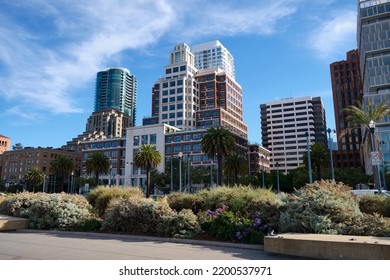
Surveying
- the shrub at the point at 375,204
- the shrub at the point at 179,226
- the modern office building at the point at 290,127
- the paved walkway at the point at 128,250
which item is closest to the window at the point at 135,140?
the modern office building at the point at 290,127

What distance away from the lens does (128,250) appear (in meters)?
10.2

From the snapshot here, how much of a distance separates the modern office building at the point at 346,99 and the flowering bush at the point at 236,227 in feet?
407

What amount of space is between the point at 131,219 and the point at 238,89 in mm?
129432

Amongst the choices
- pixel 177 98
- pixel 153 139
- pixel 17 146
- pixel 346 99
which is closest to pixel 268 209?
pixel 153 139

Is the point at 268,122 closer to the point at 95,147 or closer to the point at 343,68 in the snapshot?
the point at 343,68

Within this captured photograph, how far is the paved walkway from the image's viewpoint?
9.08m

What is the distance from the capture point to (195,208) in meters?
16.4

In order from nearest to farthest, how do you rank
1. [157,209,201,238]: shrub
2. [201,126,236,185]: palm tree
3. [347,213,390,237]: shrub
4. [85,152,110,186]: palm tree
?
1. [347,213,390,237]: shrub
2. [157,209,201,238]: shrub
3. [201,126,236,185]: palm tree
4. [85,152,110,186]: palm tree

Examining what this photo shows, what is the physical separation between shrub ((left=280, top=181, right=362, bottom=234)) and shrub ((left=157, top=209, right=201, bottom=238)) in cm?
351

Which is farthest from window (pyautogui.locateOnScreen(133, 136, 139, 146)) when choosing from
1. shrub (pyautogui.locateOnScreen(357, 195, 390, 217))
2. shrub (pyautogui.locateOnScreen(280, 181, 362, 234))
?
shrub (pyautogui.locateOnScreen(280, 181, 362, 234))

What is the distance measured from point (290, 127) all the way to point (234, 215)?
504ft

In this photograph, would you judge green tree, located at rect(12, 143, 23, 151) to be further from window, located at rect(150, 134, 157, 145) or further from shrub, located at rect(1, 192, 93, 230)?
shrub, located at rect(1, 192, 93, 230)

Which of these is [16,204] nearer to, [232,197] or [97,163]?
[232,197]

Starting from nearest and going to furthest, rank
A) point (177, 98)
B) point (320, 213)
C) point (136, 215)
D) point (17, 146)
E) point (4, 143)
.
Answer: point (320, 213)
point (136, 215)
point (177, 98)
point (4, 143)
point (17, 146)
